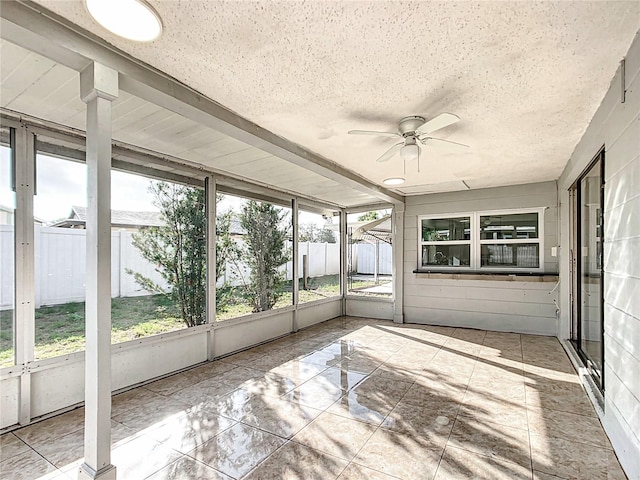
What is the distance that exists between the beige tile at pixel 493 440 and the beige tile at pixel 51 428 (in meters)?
2.86

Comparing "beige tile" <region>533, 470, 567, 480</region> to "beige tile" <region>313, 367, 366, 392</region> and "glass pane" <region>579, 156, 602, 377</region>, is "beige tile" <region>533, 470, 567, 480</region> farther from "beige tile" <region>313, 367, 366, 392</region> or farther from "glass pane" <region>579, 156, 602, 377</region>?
"beige tile" <region>313, 367, 366, 392</region>

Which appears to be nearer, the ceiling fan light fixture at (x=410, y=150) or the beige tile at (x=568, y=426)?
the beige tile at (x=568, y=426)

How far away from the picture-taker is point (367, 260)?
26.5ft

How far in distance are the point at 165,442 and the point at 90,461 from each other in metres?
0.62

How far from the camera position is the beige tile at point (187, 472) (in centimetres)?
197

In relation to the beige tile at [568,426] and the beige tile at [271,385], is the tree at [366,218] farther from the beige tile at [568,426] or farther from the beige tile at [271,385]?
the beige tile at [568,426]

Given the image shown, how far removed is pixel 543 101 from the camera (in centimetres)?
246

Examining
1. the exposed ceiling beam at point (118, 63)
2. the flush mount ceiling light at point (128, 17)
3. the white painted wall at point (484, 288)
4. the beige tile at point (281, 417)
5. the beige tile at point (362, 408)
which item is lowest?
the beige tile at point (362, 408)

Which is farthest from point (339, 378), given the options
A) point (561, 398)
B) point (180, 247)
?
point (180, 247)

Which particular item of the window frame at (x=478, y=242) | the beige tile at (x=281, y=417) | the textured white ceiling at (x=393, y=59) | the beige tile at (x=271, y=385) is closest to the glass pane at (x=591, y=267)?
the textured white ceiling at (x=393, y=59)

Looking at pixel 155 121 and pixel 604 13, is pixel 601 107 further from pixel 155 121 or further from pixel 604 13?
pixel 155 121

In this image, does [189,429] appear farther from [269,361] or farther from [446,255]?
[446,255]

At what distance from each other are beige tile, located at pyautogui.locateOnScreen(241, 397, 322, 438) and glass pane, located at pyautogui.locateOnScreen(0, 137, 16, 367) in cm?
191

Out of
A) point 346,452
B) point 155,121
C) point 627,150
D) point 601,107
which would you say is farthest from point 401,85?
point 346,452
